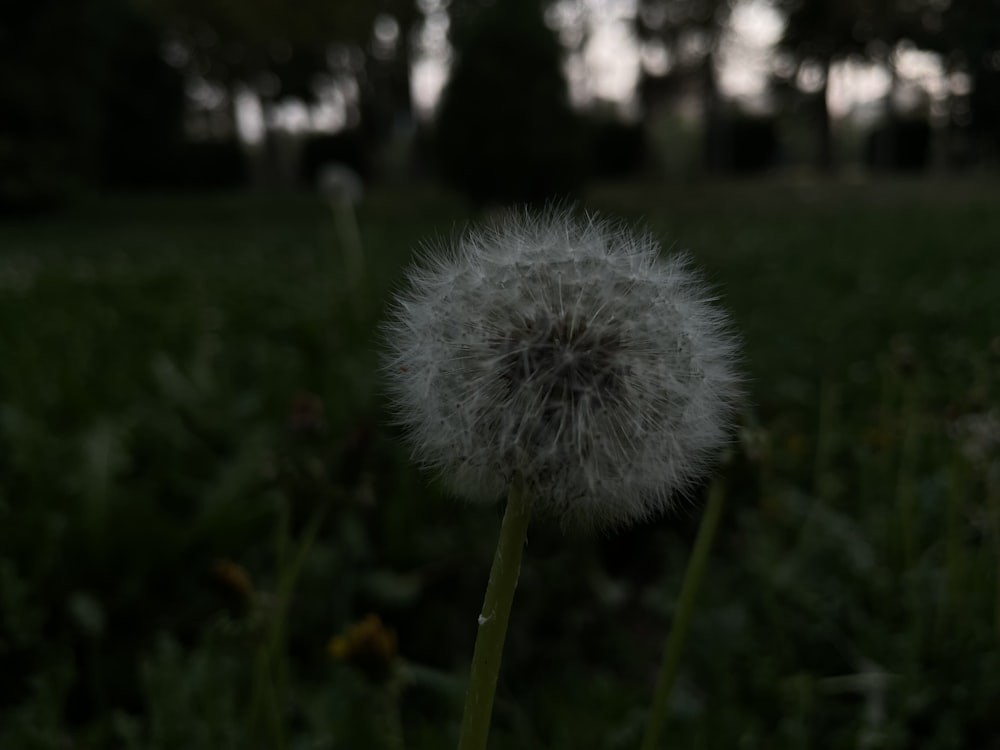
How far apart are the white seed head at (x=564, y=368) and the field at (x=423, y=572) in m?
0.06

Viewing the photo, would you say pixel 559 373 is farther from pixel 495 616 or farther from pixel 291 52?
pixel 291 52

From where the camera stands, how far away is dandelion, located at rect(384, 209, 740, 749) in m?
0.75

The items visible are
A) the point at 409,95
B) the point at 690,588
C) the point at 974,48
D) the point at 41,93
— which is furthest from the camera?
the point at 409,95

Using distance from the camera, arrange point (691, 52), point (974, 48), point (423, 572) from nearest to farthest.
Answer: point (974, 48) < point (423, 572) < point (691, 52)

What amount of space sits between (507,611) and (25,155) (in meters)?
18.5

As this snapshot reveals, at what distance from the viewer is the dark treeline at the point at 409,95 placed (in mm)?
3000

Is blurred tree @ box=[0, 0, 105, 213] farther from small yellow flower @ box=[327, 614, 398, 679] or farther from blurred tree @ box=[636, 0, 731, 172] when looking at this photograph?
small yellow flower @ box=[327, 614, 398, 679]

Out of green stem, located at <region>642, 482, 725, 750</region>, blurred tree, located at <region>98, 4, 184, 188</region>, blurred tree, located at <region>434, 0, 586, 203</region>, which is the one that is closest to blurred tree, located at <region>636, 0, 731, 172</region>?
blurred tree, located at <region>434, 0, 586, 203</region>

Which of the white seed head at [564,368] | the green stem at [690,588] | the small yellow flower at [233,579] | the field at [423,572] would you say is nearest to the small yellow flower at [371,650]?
the field at [423,572]

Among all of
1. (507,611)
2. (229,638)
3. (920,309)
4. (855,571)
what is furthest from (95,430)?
(920,309)

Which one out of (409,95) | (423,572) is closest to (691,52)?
(409,95)

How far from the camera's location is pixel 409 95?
3112 centimetres

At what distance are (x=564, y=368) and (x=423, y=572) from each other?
210 cm

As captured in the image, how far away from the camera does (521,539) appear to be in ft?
2.19
